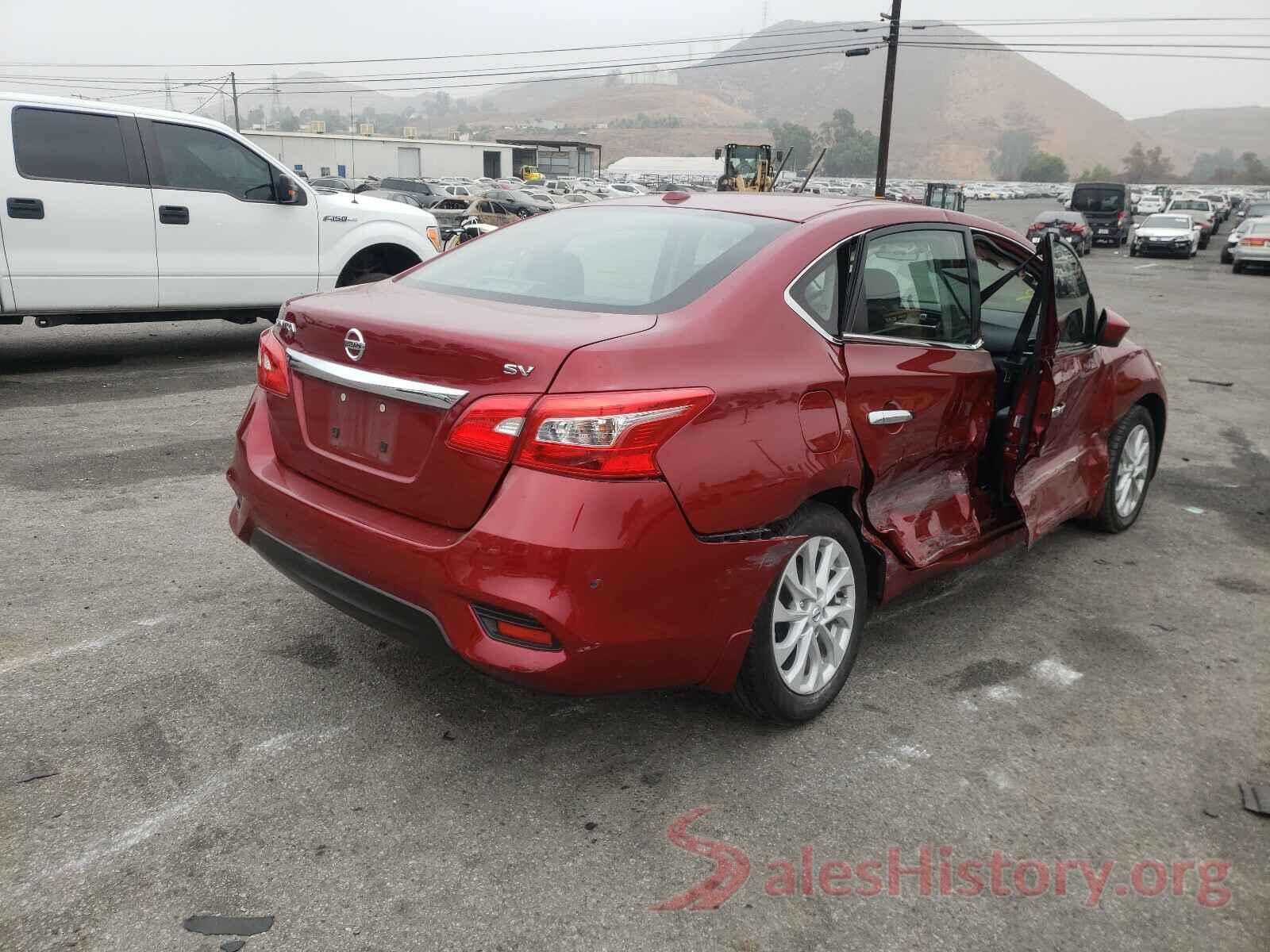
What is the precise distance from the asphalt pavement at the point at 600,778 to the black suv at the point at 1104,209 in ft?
117

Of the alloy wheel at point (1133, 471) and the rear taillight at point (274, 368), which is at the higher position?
the rear taillight at point (274, 368)

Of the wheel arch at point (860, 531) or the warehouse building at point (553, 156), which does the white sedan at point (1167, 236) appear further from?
the warehouse building at point (553, 156)

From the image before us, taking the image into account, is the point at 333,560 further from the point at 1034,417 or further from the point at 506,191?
the point at 506,191

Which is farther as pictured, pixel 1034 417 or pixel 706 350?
pixel 1034 417

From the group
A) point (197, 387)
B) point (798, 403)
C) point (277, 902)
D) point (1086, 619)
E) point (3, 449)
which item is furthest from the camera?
point (197, 387)

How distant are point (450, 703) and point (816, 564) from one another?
4.11 ft

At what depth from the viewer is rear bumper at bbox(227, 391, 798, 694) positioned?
8.20 feet

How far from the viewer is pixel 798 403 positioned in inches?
115

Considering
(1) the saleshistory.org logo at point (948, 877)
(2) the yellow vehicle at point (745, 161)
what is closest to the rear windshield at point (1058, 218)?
(2) the yellow vehicle at point (745, 161)

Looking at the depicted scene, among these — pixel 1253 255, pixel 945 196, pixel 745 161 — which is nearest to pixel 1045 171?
pixel 745 161

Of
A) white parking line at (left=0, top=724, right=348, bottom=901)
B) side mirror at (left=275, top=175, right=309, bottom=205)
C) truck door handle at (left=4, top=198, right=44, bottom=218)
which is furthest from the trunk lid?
side mirror at (left=275, top=175, right=309, bottom=205)

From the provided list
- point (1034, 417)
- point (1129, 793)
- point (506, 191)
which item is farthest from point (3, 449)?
point (506, 191)

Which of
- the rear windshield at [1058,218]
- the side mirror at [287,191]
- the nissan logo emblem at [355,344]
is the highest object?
the side mirror at [287,191]

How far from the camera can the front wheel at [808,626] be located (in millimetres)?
2971
